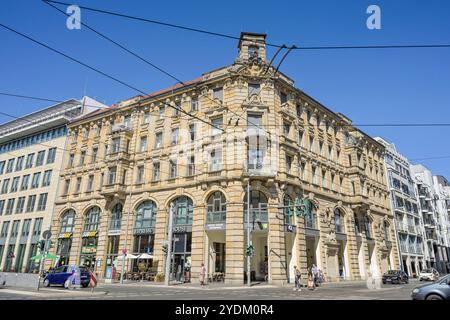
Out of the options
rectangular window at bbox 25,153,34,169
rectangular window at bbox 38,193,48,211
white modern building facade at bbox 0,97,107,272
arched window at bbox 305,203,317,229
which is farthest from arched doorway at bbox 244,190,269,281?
rectangular window at bbox 25,153,34,169

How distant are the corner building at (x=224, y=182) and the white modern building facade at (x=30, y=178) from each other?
3973 mm

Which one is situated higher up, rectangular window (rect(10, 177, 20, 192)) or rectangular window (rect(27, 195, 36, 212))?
rectangular window (rect(10, 177, 20, 192))

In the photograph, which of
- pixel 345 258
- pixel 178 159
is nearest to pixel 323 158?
pixel 345 258

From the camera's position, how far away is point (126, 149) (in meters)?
37.1

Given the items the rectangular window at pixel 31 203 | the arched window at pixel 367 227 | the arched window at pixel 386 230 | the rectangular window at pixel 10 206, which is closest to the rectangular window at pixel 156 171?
the rectangular window at pixel 31 203

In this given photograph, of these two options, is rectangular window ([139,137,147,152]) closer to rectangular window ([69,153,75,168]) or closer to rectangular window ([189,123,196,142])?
rectangular window ([189,123,196,142])

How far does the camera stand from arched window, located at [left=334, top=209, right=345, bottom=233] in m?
36.7

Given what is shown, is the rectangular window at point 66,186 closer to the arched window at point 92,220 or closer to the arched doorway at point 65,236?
the arched doorway at point 65,236

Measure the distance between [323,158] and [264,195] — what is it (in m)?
12.3

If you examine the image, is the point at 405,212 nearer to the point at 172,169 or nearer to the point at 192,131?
the point at 192,131

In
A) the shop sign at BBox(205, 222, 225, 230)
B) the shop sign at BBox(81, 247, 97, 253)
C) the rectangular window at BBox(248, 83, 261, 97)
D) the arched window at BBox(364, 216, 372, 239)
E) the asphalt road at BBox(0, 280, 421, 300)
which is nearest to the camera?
the asphalt road at BBox(0, 280, 421, 300)

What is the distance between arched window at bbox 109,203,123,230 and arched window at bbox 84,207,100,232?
2225 millimetres

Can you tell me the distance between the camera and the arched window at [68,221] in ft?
129
